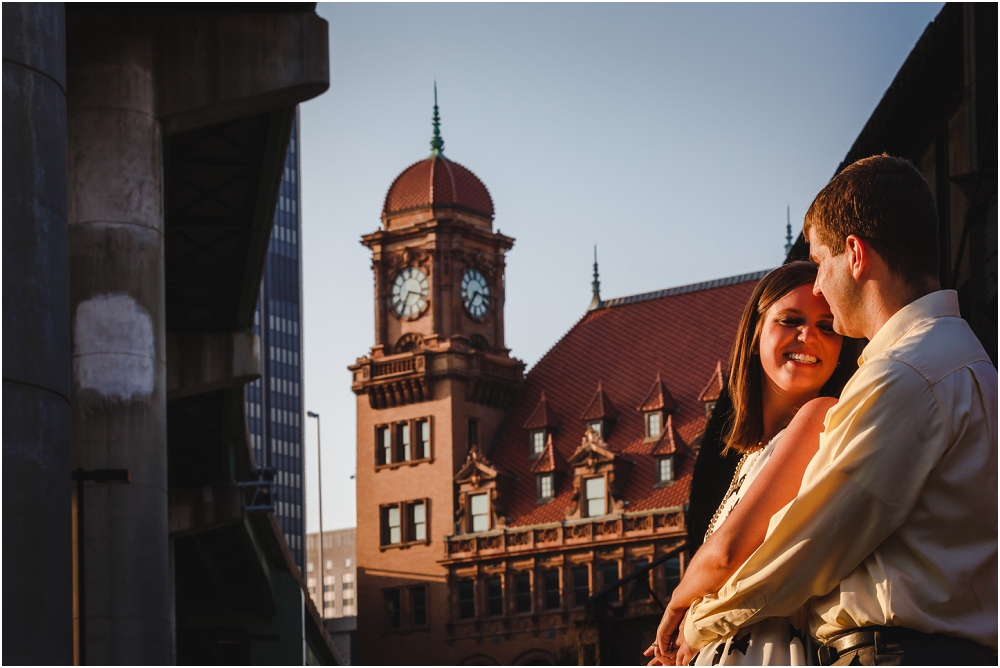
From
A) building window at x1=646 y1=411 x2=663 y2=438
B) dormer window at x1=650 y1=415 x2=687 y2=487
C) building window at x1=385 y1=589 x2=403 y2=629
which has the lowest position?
building window at x1=385 y1=589 x2=403 y2=629

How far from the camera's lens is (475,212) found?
8594 cm

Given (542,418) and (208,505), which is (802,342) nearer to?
(208,505)

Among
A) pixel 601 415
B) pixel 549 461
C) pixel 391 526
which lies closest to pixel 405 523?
pixel 391 526

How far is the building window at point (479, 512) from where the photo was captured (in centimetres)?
8012

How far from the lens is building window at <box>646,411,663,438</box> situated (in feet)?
263

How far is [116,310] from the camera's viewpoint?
64.1 feet

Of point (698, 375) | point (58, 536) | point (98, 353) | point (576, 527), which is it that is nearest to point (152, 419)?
point (98, 353)

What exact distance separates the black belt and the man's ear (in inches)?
32.9

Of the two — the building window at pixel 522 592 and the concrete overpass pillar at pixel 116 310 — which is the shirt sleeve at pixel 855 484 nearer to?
the concrete overpass pillar at pixel 116 310

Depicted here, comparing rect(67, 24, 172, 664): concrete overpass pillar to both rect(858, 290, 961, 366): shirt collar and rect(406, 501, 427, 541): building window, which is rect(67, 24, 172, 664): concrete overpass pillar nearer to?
rect(858, 290, 961, 366): shirt collar

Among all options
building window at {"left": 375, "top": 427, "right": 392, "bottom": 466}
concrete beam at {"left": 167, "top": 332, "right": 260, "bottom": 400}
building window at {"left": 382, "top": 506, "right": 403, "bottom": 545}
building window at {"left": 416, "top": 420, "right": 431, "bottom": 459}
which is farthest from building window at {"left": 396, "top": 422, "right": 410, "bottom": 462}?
concrete beam at {"left": 167, "top": 332, "right": 260, "bottom": 400}

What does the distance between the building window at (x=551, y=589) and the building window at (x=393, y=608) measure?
26.7 feet

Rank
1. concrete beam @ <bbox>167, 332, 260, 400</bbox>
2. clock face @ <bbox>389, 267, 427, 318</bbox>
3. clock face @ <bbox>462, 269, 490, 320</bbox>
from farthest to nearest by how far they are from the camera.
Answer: clock face @ <bbox>462, 269, 490, 320</bbox> < clock face @ <bbox>389, 267, 427, 318</bbox> < concrete beam @ <bbox>167, 332, 260, 400</bbox>

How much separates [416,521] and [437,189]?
1738 centimetres
